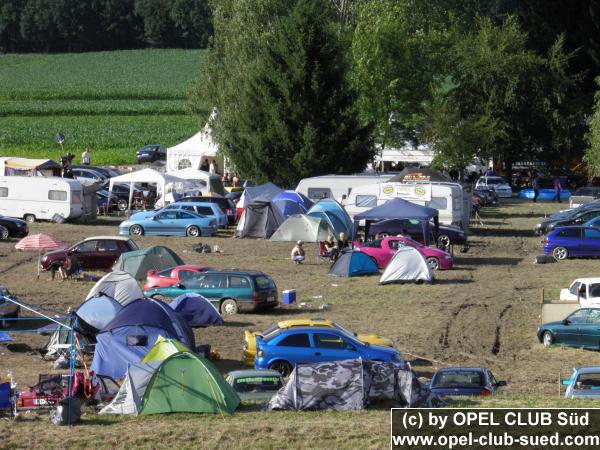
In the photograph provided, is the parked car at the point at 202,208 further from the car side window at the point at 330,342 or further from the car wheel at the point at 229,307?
the car side window at the point at 330,342

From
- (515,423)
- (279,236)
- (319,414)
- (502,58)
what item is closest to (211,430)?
(319,414)

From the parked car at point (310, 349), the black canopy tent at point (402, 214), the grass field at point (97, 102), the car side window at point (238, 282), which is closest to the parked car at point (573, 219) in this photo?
the black canopy tent at point (402, 214)

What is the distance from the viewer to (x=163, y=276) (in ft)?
96.7

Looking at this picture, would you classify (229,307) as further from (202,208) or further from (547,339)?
(202,208)

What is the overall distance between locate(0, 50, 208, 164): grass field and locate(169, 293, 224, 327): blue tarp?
123 ft

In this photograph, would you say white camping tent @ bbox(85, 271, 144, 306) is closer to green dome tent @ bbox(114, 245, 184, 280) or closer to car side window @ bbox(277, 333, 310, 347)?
car side window @ bbox(277, 333, 310, 347)

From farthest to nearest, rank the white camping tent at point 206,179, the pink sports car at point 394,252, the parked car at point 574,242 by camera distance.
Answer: the white camping tent at point 206,179, the parked car at point 574,242, the pink sports car at point 394,252

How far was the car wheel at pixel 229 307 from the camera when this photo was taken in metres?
27.5

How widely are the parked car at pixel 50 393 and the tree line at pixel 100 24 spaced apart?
13206 centimetres

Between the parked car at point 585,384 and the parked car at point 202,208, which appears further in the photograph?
the parked car at point 202,208

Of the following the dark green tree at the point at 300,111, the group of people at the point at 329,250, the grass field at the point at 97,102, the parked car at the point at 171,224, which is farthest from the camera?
the grass field at the point at 97,102

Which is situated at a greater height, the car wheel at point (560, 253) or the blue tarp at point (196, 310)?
the car wheel at point (560, 253)

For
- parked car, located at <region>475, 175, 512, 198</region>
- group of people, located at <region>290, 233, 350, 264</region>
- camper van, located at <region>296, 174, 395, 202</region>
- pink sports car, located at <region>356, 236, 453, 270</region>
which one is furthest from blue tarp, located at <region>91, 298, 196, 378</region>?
parked car, located at <region>475, 175, 512, 198</region>

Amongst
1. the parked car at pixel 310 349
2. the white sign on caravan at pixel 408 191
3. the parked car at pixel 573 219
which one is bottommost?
the parked car at pixel 310 349
